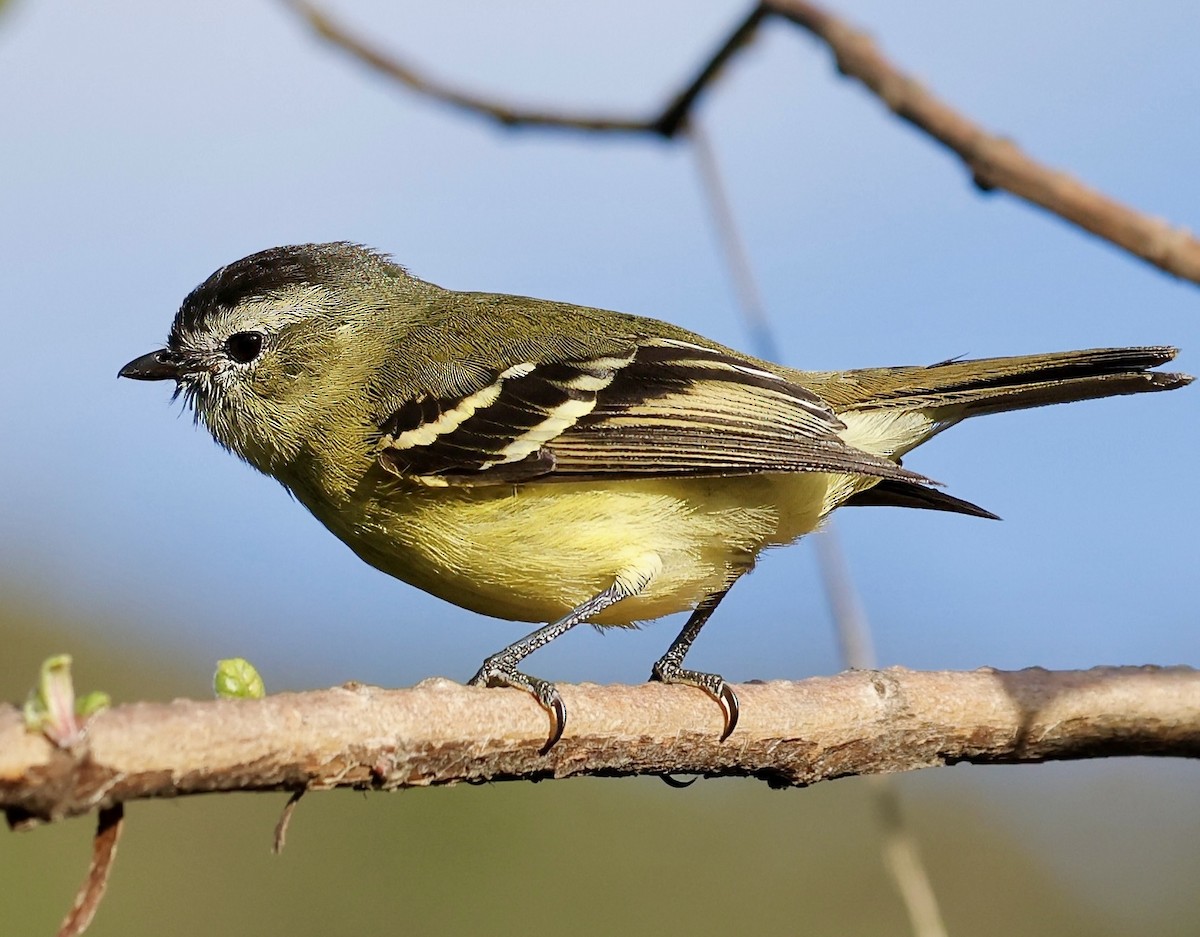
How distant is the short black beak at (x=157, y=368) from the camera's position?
529 cm

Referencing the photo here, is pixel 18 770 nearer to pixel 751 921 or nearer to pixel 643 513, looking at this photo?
pixel 643 513

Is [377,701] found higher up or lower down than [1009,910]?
lower down

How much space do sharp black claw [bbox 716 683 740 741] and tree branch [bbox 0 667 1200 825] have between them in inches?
0.9

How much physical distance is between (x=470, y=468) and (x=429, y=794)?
14.8 ft

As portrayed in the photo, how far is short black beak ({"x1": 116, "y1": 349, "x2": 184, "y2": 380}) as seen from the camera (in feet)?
17.4

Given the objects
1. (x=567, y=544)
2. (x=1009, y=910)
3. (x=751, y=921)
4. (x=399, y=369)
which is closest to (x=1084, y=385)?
(x=567, y=544)

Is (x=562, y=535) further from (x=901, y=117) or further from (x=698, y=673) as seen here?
(x=901, y=117)

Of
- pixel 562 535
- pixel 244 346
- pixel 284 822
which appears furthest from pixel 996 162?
pixel 244 346

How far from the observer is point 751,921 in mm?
8094

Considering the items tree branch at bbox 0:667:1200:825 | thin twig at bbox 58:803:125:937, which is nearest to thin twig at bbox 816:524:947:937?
tree branch at bbox 0:667:1200:825

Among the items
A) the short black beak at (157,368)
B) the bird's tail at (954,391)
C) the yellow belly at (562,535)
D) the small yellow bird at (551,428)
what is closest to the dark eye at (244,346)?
the small yellow bird at (551,428)

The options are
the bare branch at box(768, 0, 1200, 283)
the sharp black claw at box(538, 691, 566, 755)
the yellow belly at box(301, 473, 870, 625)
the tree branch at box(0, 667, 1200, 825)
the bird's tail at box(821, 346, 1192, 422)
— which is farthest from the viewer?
the bird's tail at box(821, 346, 1192, 422)

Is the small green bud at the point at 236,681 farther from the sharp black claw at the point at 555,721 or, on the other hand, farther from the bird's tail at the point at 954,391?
the bird's tail at the point at 954,391

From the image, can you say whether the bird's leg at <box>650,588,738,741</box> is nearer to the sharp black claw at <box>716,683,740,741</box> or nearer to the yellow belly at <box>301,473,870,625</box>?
the sharp black claw at <box>716,683,740,741</box>
